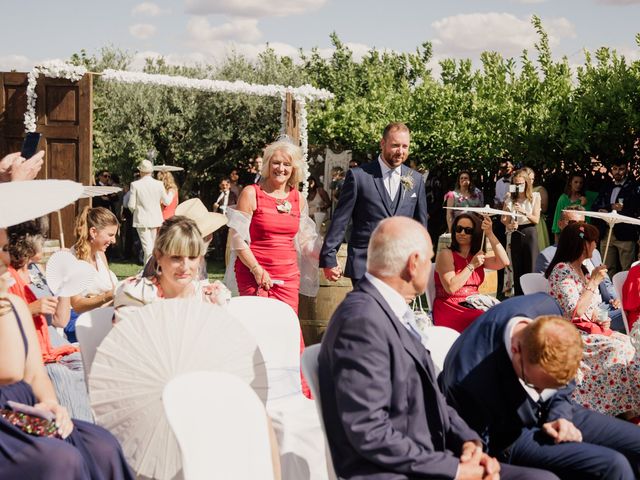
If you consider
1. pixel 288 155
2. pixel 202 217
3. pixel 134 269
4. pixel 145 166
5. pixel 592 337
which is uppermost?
pixel 288 155

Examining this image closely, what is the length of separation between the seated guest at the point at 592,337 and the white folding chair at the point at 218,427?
8.39 feet

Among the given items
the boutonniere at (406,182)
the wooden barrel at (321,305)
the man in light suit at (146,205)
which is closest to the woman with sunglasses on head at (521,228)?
the wooden barrel at (321,305)

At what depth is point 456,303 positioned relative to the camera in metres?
5.61

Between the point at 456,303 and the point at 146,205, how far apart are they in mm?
8415

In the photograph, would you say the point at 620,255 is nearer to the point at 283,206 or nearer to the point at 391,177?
the point at 391,177

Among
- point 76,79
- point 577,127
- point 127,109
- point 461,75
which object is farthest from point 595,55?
point 127,109

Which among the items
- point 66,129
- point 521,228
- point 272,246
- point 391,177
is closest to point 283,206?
point 272,246

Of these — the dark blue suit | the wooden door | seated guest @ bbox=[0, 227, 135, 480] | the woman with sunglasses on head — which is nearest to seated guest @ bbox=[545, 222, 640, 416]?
the dark blue suit

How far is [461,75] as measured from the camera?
16312 mm

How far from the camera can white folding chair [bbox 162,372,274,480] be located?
106 inches

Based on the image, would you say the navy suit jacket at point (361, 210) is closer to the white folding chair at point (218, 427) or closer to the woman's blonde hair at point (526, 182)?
the white folding chair at point (218, 427)

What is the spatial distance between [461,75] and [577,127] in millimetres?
5057

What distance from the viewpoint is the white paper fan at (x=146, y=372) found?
3291mm

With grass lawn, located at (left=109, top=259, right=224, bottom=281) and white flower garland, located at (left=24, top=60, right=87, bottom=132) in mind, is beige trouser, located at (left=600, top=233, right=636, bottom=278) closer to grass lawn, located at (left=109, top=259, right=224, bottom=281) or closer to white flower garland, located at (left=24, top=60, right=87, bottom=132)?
grass lawn, located at (left=109, top=259, right=224, bottom=281)
